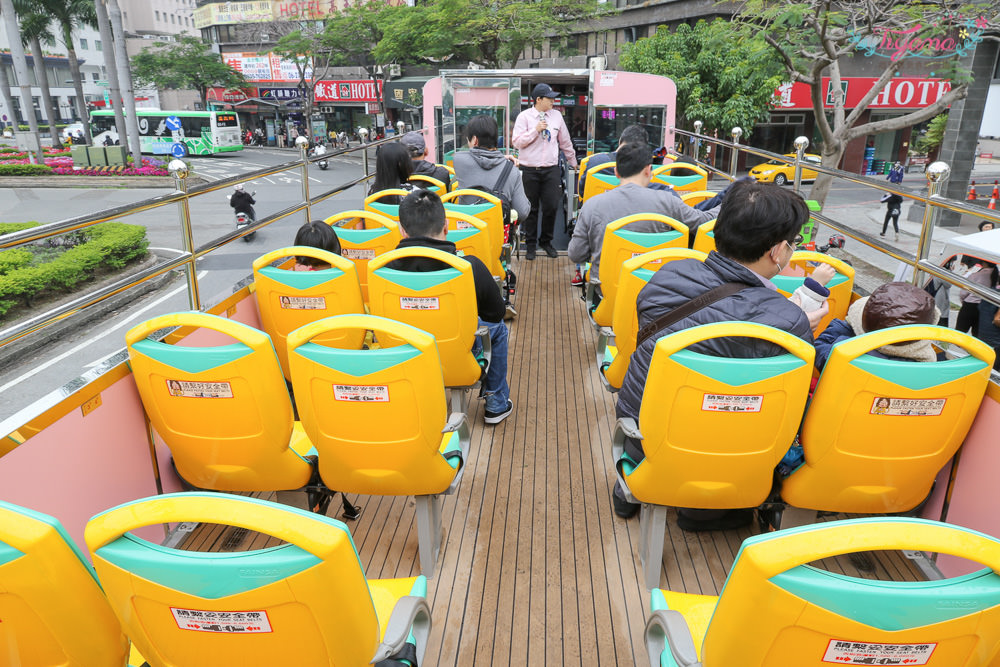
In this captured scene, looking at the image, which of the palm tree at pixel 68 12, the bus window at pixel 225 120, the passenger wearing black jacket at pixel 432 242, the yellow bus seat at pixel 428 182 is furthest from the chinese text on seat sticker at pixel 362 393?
the bus window at pixel 225 120

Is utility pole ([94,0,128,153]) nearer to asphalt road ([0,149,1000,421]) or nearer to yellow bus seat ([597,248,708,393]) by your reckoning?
asphalt road ([0,149,1000,421])

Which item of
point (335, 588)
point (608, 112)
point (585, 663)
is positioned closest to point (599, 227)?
point (585, 663)

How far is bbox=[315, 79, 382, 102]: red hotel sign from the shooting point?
121 feet

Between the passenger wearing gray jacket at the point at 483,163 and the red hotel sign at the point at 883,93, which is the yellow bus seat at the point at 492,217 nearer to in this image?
the passenger wearing gray jacket at the point at 483,163

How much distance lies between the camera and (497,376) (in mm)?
3422

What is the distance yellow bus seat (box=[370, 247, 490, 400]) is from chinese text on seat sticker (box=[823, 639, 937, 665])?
191 centimetres

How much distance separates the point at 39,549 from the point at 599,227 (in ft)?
11.3

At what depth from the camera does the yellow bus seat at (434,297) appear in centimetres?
275

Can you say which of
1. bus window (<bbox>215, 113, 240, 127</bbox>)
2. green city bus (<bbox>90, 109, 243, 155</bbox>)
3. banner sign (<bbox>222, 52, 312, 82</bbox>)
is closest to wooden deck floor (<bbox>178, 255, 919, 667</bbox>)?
green city bus (<bbox>90, 109, 243, 155</bbox>)

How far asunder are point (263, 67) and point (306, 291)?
44.0 metres

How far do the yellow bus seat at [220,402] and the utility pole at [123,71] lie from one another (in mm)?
21176

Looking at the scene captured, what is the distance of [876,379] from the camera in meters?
1.77

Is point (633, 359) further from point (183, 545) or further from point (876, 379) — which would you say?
point (183, 545)

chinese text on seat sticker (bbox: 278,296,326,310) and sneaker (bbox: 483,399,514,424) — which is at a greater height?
chinese text on seat sticker (bbox: 278,296,326,310)
